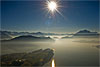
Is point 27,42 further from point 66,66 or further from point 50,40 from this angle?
point 66,66

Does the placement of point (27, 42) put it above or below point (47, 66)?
above

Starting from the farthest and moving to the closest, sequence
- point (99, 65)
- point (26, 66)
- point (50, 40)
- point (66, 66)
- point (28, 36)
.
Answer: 1. point (50, 40)
2. point (28, 36)
3. point (99, 65)
4. point (66, 66)
5. point (26, 66)

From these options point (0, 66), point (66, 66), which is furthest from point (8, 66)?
point (66, 66)

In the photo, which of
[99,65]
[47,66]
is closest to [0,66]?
[47,66]

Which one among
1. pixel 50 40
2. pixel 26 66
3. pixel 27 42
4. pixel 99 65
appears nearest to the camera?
pixel 26 66

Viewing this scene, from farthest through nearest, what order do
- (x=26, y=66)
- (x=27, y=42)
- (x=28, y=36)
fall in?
(x=27, y=42), (x=28, y=36), (x=26, y=66)

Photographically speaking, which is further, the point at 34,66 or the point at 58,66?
the point at 58,66

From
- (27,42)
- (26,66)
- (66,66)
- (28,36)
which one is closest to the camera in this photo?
(26,66)

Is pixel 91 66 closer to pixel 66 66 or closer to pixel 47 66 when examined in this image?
pixel 66 66

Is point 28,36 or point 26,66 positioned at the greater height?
point 28,36
